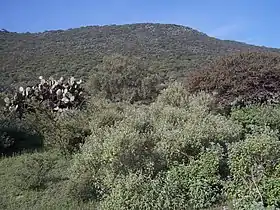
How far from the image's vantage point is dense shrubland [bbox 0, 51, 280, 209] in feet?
23.5

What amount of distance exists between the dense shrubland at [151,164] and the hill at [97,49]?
14.5 meters

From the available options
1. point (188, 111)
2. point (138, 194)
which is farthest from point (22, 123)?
point (138, 194)

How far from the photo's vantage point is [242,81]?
1344cm

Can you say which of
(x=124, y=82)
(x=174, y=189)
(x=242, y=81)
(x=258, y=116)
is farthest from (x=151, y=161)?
(x=124, y=82)

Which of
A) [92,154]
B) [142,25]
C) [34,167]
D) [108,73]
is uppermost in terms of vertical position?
[142,25]

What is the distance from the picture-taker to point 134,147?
26.5 ft

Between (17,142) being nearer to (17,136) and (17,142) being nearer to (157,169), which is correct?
(17,136)

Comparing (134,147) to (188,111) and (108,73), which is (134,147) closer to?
(188,111)

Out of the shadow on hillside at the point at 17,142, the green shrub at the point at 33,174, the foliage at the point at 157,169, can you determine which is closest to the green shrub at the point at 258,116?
the foliage at the point at 157,169

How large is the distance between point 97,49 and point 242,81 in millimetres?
24986

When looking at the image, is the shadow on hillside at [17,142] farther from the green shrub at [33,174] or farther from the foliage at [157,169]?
the green shrub at [33,174]

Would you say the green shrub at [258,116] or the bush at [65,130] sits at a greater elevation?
the green shrub at [258,116]

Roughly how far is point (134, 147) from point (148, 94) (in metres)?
9.92

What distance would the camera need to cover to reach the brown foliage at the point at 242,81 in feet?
43.7
